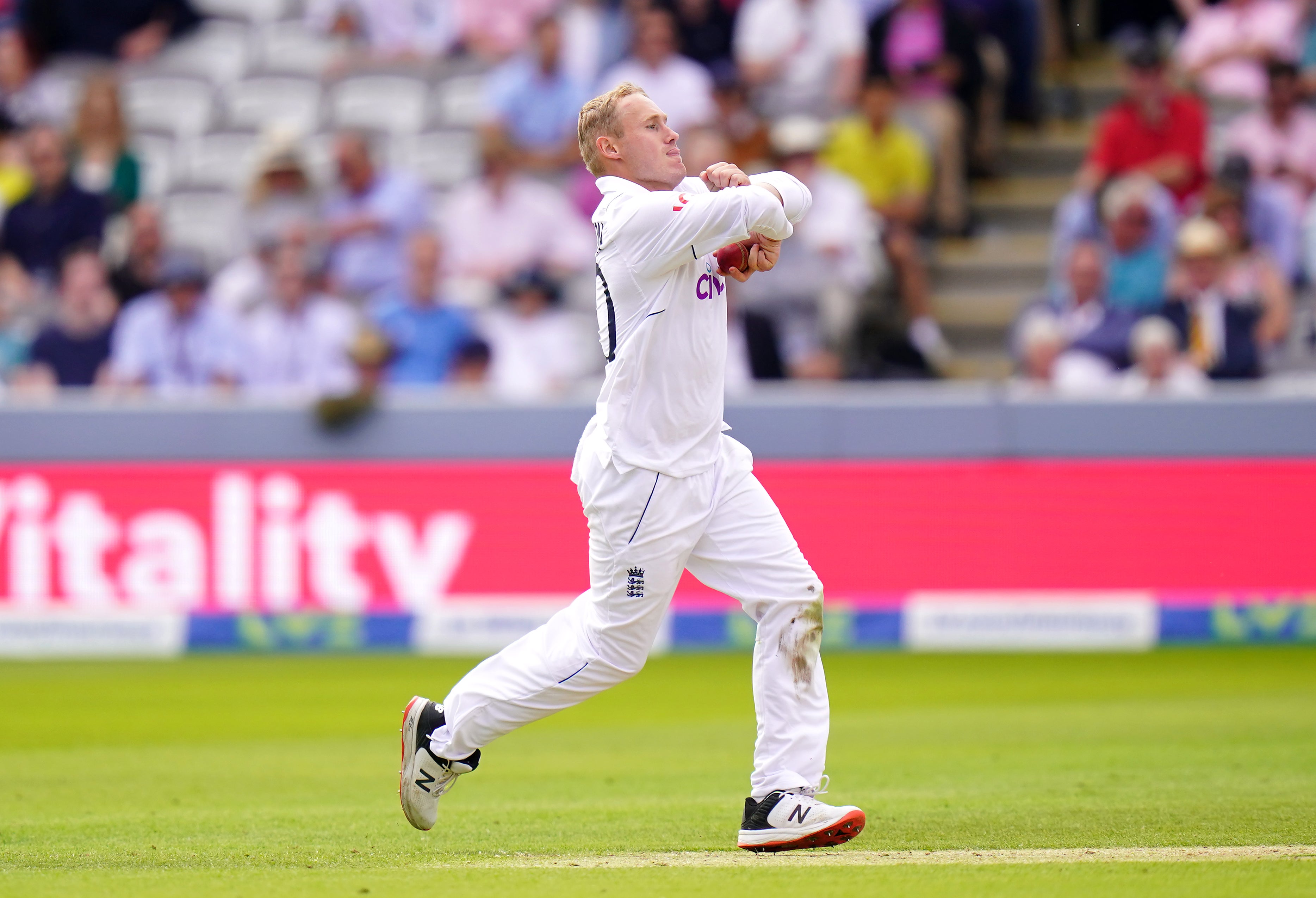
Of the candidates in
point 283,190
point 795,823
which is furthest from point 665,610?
point 283,190

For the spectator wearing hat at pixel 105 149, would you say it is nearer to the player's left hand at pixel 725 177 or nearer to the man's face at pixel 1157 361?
the man's face at pixel 1157 361

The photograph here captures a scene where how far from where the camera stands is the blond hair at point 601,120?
5.54 meters

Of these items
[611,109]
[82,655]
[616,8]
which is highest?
[616,8]

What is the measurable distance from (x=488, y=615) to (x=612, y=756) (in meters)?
3.70

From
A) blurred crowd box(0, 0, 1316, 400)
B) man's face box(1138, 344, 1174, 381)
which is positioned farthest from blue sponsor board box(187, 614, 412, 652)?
man's face box(1138, 344, 1174, 381)

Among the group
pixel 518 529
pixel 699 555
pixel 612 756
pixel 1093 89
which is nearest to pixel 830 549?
pixel 518 529

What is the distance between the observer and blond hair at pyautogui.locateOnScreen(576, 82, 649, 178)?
5.54m

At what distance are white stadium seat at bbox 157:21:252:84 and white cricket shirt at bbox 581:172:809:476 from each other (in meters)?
13.2

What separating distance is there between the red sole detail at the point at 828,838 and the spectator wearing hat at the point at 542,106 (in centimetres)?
1050

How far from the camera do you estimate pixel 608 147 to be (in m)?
5.55

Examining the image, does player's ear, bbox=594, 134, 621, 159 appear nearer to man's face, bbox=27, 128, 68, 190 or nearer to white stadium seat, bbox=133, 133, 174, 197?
man's face, bbox=27, 128, 68, 190

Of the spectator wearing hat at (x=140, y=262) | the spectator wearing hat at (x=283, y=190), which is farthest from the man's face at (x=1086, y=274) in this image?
the spectator wearing hat at (x=140, y=262)

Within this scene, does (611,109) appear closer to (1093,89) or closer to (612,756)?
(612,756)

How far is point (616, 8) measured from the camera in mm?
15828
